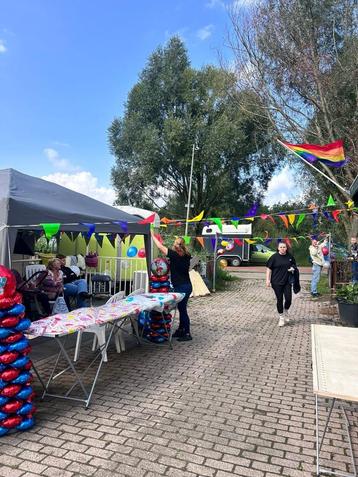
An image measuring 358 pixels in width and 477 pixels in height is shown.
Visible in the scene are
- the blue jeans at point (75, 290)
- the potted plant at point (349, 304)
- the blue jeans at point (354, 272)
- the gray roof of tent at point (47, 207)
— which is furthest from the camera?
the blue jeans at point (354, 272)

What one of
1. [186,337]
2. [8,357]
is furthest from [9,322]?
[186,337]

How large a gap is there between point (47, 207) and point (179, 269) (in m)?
2.08

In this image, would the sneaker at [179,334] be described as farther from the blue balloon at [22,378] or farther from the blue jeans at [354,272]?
the blue jeans at [354,272]

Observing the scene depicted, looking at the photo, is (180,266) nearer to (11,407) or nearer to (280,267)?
(280,267)

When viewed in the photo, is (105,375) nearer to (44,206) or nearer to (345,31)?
(44,206)

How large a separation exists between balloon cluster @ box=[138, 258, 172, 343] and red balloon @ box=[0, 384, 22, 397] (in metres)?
2.78

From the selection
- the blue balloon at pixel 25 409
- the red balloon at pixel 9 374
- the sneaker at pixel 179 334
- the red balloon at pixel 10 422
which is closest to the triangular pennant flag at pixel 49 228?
the red balloon at pixel 9 374

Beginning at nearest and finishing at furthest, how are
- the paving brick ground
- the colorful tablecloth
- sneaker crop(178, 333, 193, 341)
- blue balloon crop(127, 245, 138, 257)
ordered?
the paving brick ground
the colorful tablecloth
sneaker crop(178, 333, 193, 341)
blue balloon crop(127, 245, 138, 257)

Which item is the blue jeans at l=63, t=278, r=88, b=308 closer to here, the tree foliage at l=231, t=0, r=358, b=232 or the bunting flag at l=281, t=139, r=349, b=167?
the bunting flag at l=281, t=139, r=349, b=167

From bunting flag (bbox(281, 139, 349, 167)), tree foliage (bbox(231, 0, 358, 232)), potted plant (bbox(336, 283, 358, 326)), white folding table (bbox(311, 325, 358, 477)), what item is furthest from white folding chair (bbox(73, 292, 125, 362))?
tree foliage (bbox(231, 0, 358, 232))

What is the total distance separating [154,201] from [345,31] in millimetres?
12866

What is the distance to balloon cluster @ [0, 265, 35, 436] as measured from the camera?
9.81ft

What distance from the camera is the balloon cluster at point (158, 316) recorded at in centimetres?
571

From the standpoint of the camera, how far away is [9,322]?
120 inches
